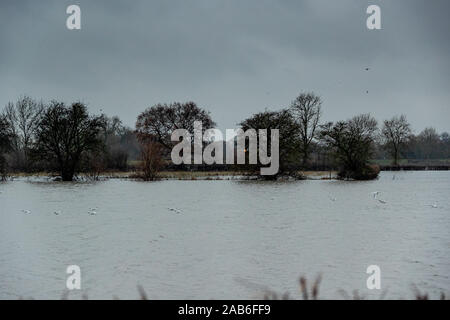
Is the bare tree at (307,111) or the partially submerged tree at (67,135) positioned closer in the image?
the partially submerged tree at (67,135)

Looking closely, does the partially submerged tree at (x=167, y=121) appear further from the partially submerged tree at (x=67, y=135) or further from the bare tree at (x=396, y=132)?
the bare tree at (x=396, y=132)

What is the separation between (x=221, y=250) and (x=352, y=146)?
26.3 metres

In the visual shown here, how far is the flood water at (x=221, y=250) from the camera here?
19.9 feet

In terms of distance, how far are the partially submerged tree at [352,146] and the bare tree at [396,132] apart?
2240cm

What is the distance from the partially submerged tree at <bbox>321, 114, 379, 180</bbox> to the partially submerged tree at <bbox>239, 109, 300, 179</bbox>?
92.3 inches

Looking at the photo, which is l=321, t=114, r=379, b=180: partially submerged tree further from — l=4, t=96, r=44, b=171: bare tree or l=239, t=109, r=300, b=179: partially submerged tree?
l=4, t=96, r=44, b=171: bare tree

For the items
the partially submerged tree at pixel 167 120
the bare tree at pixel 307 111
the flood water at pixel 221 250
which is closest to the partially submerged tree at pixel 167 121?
the partially submerged tree at pixel 167 120

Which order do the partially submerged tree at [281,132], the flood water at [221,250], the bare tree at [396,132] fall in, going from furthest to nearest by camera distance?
1. the bare tree at [396,132]
2. the partially submerged tree at [281,132]
3. the flood water at [221,250]

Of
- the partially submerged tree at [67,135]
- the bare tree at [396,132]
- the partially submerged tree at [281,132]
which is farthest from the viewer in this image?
the bare tree at [396,132]

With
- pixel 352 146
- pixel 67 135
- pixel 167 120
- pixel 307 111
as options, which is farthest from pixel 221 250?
pixel 167 120

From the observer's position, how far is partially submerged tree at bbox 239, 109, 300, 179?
3328 centimetres

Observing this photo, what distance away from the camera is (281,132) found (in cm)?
3369

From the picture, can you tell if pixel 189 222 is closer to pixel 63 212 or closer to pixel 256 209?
pixel 256 209
